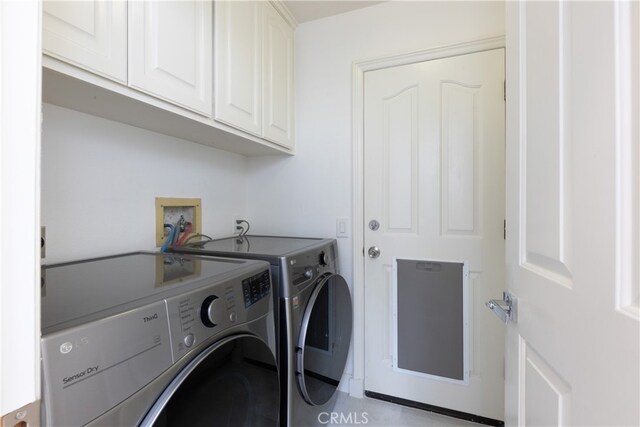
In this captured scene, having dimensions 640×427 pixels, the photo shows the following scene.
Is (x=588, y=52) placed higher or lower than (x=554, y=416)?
higher

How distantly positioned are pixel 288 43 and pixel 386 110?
2.53 feet

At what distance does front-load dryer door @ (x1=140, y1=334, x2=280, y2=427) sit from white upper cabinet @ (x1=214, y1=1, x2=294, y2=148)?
0.94 m

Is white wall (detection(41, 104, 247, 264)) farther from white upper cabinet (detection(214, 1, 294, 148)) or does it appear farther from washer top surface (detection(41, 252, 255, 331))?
white upper cabinet (detection(214, 1, 294, 148))

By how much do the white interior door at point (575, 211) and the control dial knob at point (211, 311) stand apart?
0.73 m

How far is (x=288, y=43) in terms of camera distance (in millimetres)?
1836

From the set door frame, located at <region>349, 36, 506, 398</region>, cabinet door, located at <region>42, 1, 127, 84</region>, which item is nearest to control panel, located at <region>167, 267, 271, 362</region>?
cabinet door, located at <region>42, 1, 127, 84</region>

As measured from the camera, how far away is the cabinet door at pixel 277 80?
160cm

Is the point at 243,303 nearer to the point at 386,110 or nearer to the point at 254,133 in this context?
the point at 254,133

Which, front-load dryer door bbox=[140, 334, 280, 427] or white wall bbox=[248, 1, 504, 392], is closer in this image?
front-load dryer door bbox=[140, 334, 280, 427]

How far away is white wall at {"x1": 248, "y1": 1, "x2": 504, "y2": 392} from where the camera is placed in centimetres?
169

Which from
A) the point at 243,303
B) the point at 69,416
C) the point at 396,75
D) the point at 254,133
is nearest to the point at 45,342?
the point at 69,416

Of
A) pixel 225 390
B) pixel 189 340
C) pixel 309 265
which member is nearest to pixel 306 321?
pixel 309 265

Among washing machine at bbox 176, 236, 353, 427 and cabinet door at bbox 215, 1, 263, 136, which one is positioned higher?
cabinet door at bbox 215, 1, 263, 136

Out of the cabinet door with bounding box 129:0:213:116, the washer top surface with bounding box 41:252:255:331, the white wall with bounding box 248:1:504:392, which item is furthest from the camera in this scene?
the white wall with bounding box 248:1:504:392
